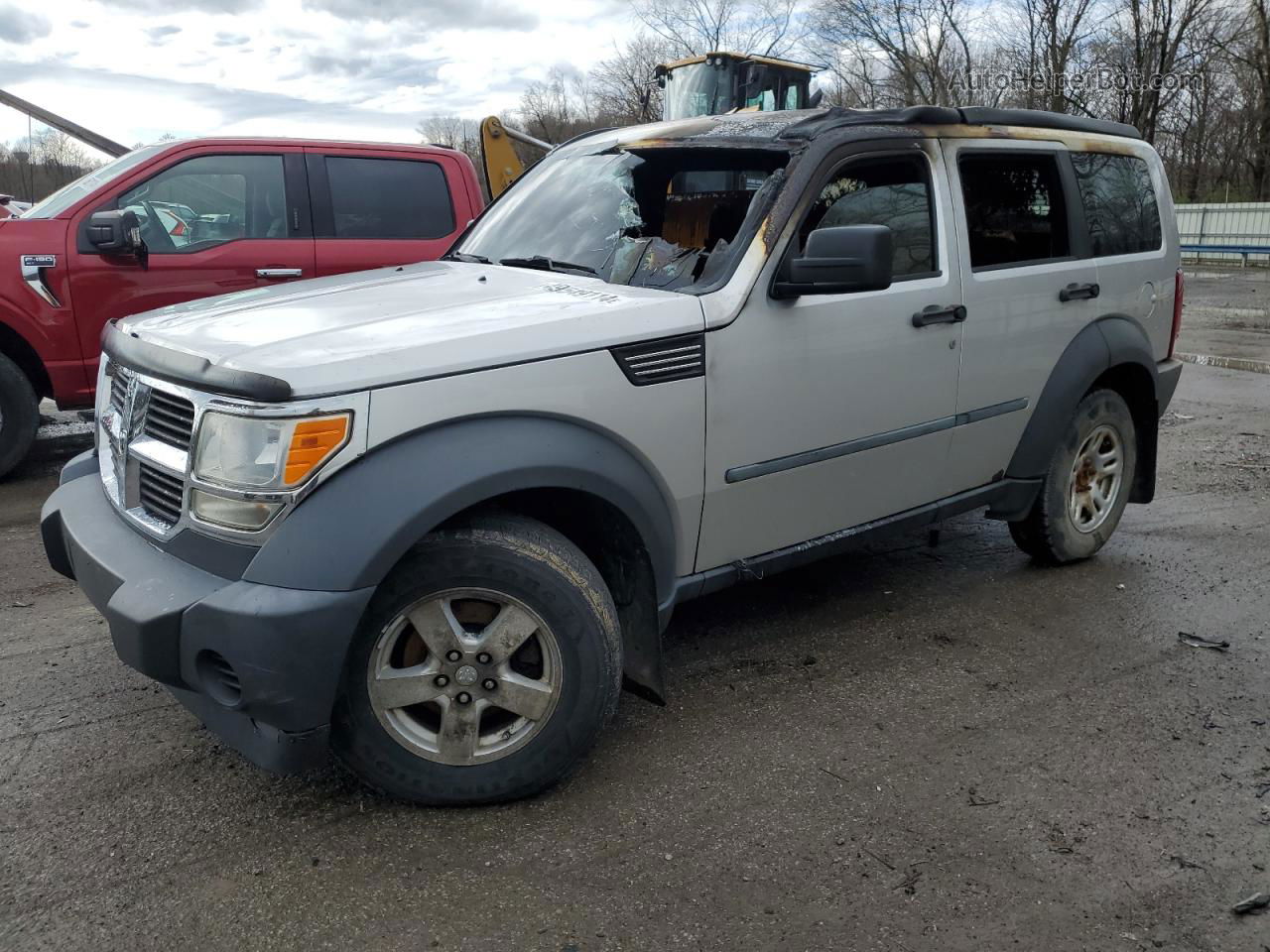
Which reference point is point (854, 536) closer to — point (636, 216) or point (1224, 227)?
point (636, 216)

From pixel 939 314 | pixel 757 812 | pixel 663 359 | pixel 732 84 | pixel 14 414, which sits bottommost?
pixel 757 812

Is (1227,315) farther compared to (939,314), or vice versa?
(1227,315)

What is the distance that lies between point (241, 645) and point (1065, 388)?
3.41 m

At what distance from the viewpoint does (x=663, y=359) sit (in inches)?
120

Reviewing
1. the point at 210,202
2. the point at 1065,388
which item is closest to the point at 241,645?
the point at 1065,388

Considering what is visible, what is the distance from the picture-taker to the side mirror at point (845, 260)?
3129 mm

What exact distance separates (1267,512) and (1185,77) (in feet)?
128

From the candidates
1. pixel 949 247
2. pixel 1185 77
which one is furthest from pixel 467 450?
pixel 1185 77

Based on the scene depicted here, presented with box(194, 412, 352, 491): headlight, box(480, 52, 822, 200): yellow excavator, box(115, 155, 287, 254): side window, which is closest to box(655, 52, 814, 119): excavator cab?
box(480, 52, 822, 200): yellow excavator

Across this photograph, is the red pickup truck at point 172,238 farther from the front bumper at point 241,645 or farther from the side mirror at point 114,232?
the front bumper at point 241,645

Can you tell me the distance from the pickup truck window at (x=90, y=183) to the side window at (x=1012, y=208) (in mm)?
4751

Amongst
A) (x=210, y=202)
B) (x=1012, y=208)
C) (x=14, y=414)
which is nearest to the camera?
(x=1012, y=208)

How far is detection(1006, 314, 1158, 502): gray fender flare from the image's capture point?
14.3 feet

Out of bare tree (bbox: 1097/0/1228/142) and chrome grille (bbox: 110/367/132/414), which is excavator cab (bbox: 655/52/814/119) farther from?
bare tree (bbox: 1097/0/1228/142)
